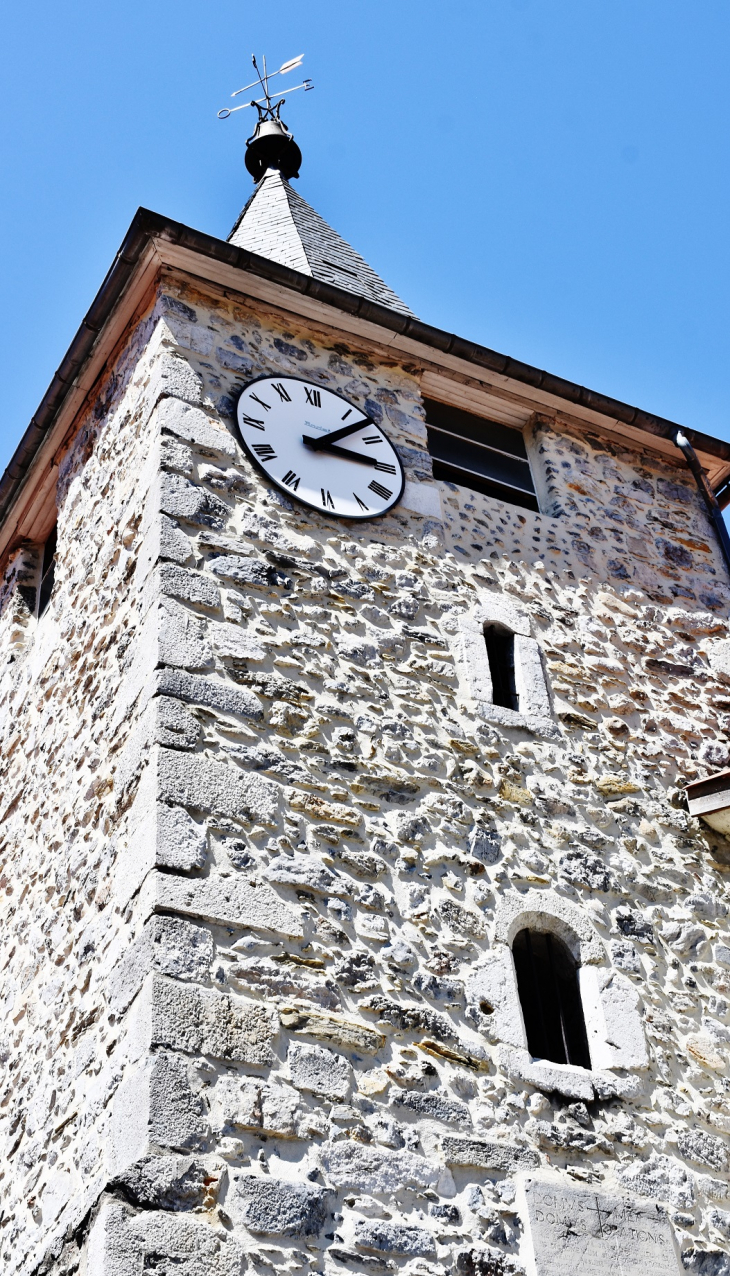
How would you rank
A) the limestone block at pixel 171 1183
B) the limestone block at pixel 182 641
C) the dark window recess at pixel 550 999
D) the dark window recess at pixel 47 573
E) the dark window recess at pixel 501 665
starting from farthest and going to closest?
the dark window recess at pixel 47 573 < the dark window recess at pixel 501 665 < the limestone block at pixel 182 641 < the dark window recess at pixel 550 999 < the limestone block at pixel 171 1183

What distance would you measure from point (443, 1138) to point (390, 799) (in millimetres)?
1417

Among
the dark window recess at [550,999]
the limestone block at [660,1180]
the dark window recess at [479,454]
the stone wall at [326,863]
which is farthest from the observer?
the dark window recess at [479,454]

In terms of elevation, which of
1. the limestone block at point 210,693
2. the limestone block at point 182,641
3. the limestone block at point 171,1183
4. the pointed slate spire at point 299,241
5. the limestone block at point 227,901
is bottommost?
the limestone block at point 171,1183

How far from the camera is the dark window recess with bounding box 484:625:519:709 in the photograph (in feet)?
22.4

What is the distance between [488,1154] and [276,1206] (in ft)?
2.93

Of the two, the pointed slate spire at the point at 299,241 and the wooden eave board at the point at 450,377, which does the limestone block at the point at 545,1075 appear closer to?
the wooden eave board at the point at 450,377

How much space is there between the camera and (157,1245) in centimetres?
436

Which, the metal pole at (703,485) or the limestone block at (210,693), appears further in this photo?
the metal pole at (703,485)

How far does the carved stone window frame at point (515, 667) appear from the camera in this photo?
666 centimetres

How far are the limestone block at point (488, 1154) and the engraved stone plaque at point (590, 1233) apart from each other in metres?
0.06

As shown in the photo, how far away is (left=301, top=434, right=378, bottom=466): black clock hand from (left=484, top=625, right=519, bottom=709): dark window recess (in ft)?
3.47

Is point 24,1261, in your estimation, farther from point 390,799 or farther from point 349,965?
point 390,799

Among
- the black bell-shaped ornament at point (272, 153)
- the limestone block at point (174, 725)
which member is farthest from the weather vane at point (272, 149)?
the limestone block at point (174, 725)

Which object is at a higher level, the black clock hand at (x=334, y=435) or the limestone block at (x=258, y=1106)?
the black clock hand at (x=334, y=435)
